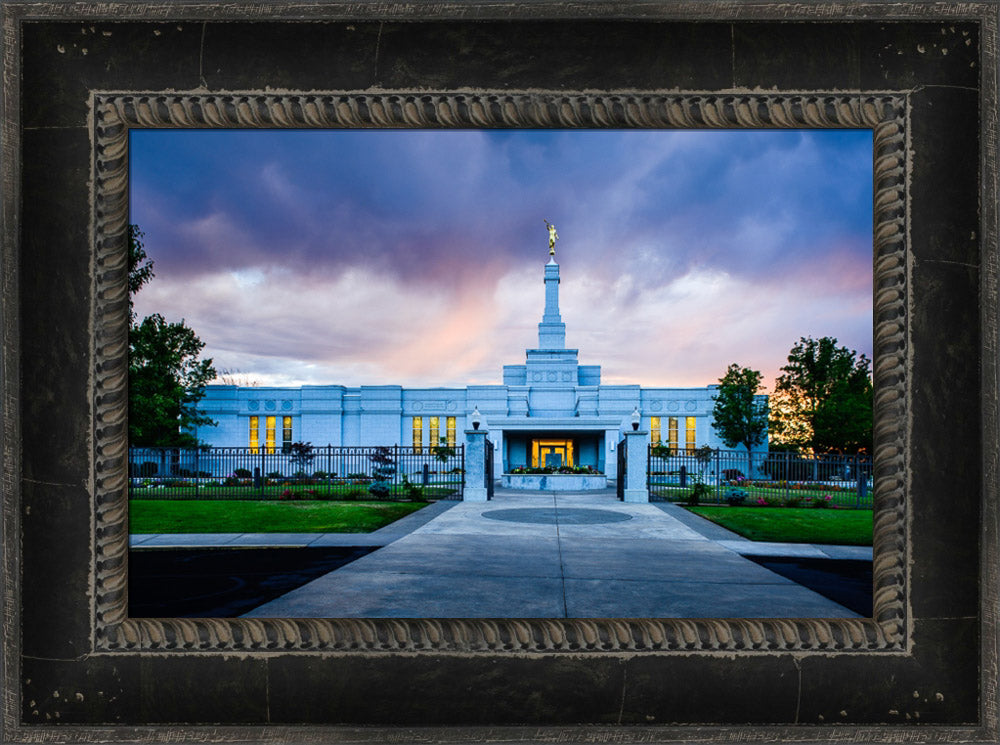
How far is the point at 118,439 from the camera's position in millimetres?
3414

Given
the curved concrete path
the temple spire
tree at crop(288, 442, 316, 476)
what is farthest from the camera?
the temple spire

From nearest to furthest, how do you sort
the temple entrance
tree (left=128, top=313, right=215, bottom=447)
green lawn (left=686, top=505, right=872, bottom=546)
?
green lawn (left=686, top=505, right=872, bottom=546)
tree (left=128, top=313, right=215, bottom=447)
the temple entrance

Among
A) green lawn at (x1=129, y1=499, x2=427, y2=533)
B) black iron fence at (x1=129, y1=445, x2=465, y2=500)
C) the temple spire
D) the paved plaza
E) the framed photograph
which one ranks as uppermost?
the temple spire

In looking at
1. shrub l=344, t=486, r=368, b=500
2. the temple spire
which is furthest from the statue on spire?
shrub l=344, t=486, r=368, b=500

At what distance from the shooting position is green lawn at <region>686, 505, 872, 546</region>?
512 inches

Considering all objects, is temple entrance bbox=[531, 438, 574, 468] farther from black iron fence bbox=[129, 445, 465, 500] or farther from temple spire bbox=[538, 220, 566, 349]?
temple spire bbox=[538, 220, 566, 349]

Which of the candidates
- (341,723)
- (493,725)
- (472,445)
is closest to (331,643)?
(341,723)

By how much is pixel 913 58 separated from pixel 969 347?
163 centimetres

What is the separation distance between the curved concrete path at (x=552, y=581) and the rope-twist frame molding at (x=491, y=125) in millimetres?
2029

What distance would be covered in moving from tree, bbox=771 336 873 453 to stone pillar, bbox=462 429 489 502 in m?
33.1

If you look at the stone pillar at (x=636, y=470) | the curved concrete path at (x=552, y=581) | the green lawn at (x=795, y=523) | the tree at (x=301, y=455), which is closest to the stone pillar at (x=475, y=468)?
the stone pillar at (x=636, y=470)

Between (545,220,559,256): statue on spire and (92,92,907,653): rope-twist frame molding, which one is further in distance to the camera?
(545,220,559,256): statue on spire

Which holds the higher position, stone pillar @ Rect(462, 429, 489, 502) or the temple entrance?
stone pillar @ Rect(462, 429, 489, 502)

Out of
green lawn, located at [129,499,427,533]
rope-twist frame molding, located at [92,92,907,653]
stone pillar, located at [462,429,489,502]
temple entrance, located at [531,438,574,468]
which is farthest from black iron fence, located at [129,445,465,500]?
rope-twist frame molding, located at [92,92,907,653]
